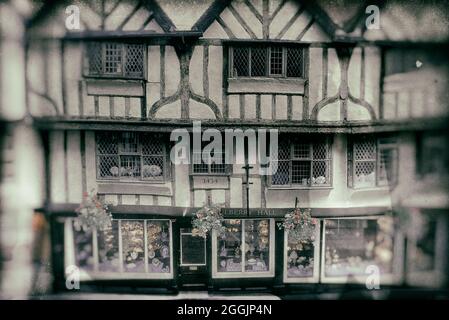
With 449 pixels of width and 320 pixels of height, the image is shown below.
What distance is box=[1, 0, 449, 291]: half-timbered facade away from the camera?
4273 millimetres

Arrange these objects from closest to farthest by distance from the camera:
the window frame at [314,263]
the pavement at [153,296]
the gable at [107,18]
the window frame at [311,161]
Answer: the gable at [107,18], the pavement at [153,296], the window frame at [311,161], the window frame at [314,263]

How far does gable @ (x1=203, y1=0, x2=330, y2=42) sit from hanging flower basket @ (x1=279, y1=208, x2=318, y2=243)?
119 inches

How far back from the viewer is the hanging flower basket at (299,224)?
4465 millimetres

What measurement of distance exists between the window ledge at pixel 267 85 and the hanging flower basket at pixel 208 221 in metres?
2.10

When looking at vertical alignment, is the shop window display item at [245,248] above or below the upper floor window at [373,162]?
below

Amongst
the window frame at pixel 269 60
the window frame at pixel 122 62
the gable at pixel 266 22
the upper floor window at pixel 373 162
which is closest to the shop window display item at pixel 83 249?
the window frame at pixel 122 62

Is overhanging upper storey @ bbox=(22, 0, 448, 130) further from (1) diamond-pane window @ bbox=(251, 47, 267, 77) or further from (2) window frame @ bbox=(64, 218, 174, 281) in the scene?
(2) window frame @ bbox=(64, 218, 174, 281)

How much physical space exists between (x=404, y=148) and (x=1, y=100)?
7.08 m

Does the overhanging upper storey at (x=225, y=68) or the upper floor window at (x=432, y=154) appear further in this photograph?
the upper floor window at (x=432, y=154)

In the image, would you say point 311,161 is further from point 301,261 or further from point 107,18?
point 107,18

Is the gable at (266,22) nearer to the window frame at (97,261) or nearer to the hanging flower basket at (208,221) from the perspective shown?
the hanging flower basket at (208,221)

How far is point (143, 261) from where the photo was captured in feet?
15.2
